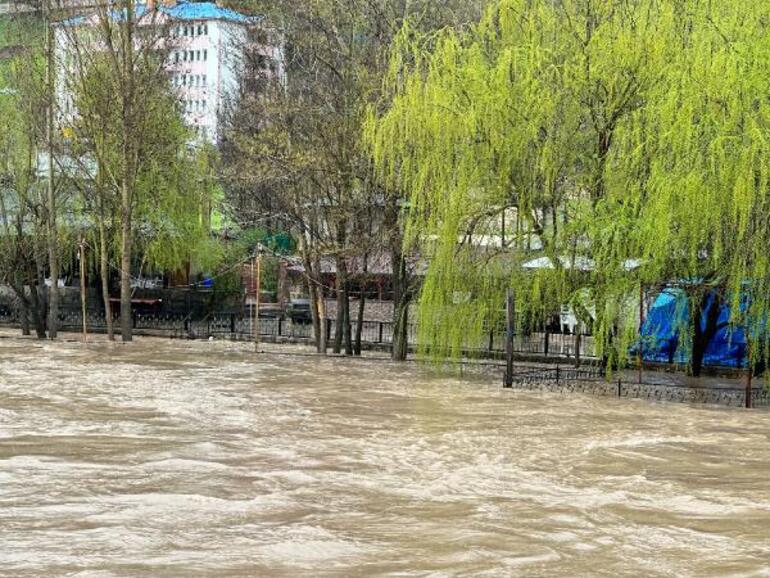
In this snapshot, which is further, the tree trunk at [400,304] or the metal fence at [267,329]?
the metal fence at [267,329]

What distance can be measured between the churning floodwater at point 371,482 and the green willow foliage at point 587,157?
7.17 ft

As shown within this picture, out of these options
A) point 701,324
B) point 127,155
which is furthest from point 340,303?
point 701,324

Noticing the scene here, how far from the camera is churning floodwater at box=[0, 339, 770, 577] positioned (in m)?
10.4

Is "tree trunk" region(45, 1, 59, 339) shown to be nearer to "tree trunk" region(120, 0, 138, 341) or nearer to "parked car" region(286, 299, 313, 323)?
"tree trunk" region(120, 0, 138, 341)

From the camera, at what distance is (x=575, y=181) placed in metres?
22.4

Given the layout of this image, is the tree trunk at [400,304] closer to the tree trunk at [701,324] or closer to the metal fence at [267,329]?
the metal fence at [267,329]

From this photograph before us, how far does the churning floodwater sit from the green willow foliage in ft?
7.17

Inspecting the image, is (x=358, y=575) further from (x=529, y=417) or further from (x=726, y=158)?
(x=726, y=158)

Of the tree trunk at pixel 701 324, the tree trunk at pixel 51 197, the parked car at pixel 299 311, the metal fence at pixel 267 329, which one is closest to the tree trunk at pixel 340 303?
the metal fence at pixel 267 329

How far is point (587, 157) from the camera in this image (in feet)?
72.8

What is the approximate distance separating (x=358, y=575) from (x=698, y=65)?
13.1 m

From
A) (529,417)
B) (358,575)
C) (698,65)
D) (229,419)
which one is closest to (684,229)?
(698,65)

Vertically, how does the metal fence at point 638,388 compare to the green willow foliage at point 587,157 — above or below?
below

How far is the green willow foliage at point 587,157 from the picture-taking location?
758 inches
